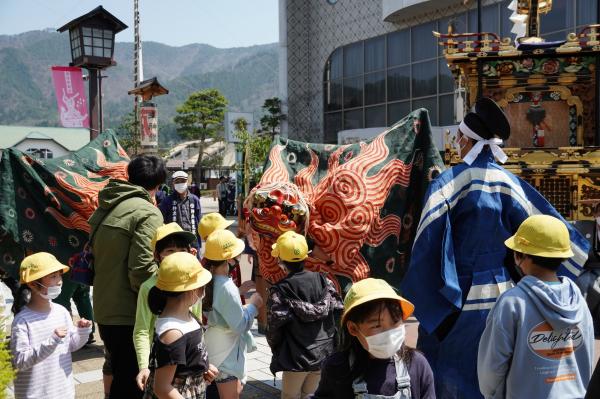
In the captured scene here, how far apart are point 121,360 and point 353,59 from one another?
2346 cm

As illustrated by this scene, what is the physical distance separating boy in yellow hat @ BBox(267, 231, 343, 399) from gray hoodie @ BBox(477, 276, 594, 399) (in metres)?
1.36

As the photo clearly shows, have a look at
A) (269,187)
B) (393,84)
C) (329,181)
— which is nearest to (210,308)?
(269,187)

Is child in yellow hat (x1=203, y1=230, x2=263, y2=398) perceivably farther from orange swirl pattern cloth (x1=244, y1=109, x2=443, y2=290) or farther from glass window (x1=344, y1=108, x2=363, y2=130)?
glass window (x1=344, y1=108, x2=363, y2=130)

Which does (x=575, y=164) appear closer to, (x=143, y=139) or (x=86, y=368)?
(x=86, y=368)

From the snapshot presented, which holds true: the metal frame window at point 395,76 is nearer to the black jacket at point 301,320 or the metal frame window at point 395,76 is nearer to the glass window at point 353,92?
the glass window at point 353,92

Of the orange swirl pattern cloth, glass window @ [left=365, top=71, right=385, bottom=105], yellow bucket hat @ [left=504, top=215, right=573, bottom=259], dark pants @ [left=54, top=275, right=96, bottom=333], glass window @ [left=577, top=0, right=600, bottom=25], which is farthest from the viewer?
glass window @ [left=365, top=71, right=385, bottom=105]

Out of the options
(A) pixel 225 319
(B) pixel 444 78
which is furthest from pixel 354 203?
(B) pixel 444 78

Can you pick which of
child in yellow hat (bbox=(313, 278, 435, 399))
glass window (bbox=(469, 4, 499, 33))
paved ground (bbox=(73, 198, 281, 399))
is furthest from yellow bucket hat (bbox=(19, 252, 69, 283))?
glass window (bbox=(469, 4, 499, 33))

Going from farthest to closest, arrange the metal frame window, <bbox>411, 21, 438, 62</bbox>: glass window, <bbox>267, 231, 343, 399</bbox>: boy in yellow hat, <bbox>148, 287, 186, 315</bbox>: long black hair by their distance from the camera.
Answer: <bbox>411, 21, 438, 62</bbox>: glass window
the metal frame window
<bbox>267, 231, 343, 399</bbox>: boy in yellow hat
<bbox>148, 287, 186, 315</bbox>: long black hair

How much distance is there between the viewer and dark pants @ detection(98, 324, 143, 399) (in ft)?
12.1

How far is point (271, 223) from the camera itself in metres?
4.25

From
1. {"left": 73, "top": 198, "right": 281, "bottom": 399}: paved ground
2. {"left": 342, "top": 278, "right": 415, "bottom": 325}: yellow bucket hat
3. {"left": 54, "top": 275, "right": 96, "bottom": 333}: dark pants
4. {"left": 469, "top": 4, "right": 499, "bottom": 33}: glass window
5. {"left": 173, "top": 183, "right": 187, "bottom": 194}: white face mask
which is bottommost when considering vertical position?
{"left": 73, "top": 198, "right": 281, "bottom": 399}: paved ground

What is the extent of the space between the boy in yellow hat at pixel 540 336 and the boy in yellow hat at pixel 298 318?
1.33 metres

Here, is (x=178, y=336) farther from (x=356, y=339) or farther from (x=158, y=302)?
(x=356, y=339)
